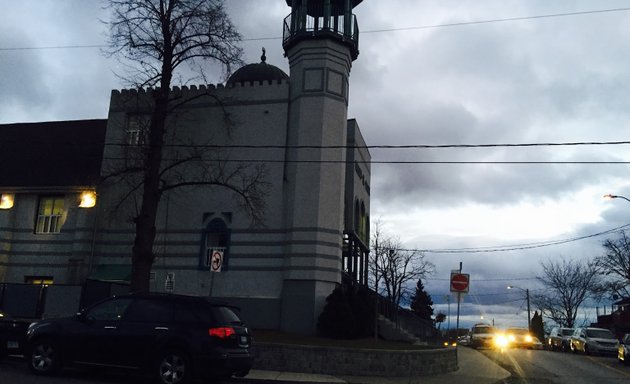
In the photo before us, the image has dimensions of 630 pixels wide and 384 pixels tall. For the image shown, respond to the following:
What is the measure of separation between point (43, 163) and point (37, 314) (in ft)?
30.9

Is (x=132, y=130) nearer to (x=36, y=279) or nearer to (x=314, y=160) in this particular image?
(x=36, y=279)

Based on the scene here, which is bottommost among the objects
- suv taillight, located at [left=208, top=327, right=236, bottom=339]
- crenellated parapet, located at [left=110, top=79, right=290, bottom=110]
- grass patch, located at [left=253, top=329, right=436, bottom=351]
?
grass patch, located at [left=253, top=329, right=436, bottom=351]

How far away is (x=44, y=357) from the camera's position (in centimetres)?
1205

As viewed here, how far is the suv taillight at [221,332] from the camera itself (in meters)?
11.4

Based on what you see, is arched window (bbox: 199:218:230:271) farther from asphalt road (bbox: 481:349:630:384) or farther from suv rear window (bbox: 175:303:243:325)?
suv rear window (bbox: 175:303:243:325)

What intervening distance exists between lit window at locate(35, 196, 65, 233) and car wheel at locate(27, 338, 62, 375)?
50.0 feet

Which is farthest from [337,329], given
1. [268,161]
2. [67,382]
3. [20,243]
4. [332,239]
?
[20,243]

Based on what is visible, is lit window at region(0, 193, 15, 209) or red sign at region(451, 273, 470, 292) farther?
lit window at region(0, 193, 15, 209)

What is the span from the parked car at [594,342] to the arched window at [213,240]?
20.4m

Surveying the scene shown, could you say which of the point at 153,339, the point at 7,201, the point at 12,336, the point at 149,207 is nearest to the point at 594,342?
the point at 149,207

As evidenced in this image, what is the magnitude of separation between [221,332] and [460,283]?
31.0ft

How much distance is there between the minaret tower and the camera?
2275 centimetres

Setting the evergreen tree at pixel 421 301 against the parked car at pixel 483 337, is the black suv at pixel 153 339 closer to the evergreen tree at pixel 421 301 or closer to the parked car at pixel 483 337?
the parked car at pixel 483 337

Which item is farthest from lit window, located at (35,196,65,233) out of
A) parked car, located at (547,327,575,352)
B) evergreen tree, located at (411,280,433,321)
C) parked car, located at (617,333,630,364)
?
evergreen tree, located at (411,280,433,321)
